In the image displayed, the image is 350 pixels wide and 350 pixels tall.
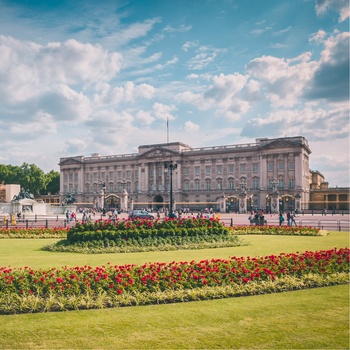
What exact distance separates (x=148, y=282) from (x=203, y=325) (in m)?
2.55

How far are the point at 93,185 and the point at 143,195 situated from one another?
17.0 m

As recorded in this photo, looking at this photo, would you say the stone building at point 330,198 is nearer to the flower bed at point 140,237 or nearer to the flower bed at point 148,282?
the flower bed at point 140,237

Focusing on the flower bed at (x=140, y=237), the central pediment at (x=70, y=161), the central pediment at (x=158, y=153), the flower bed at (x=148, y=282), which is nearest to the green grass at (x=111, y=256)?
the flower bed at (x=140, y=237)

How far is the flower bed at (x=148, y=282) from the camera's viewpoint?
346 inches

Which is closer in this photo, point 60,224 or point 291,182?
point 60,224

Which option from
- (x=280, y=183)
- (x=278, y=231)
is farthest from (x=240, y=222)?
(x=280, y=183)

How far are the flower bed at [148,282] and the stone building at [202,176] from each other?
183 ft

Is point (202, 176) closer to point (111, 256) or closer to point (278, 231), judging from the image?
point (278, 231)

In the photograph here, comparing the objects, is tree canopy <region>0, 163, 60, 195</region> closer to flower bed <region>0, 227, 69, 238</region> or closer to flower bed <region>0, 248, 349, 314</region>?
flower bed <region>0, 227, 69, 238</region>

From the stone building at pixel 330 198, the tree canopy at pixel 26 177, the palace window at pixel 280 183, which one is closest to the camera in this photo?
the stone building at pixel 330 198

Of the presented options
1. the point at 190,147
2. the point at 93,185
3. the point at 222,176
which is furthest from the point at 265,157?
the point at 93,185

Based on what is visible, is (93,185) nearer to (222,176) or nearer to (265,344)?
(222,176)

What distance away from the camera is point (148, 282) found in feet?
32.1

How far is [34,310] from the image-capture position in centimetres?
845
